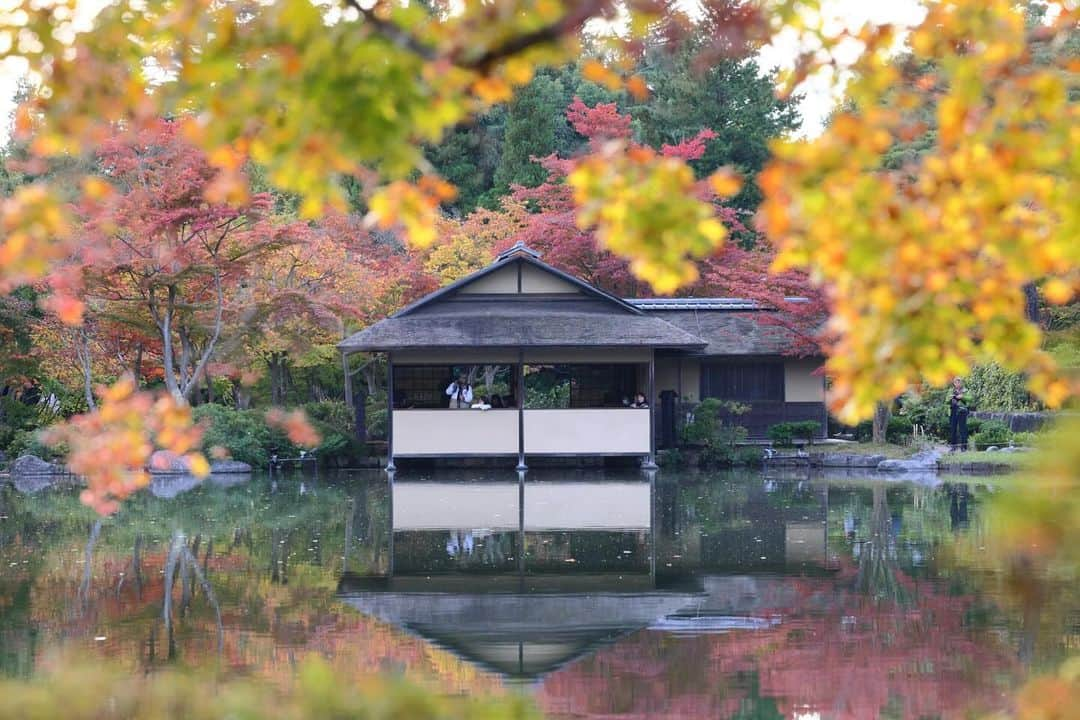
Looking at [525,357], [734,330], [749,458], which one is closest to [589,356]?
[525,357]

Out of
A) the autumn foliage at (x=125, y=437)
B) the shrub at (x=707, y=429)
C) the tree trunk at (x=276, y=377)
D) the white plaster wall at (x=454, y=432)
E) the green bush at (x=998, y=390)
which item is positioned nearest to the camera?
the autumn foliage at (x=125, y=437)

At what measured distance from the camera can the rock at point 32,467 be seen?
2267 centimetres

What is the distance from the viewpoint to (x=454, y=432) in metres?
22.0

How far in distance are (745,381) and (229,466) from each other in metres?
10.1

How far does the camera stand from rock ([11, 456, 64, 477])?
74.4 feet

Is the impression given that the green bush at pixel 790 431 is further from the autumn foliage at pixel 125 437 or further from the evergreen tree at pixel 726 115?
the autumn foliage at pixel 125 437

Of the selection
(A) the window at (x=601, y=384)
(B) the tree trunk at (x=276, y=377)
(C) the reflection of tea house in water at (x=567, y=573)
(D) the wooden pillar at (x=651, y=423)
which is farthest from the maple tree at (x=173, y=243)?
(C) the reflection of tea house in water at (x=567, y=573)

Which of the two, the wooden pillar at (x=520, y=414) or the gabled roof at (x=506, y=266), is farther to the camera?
the gabled roof at (x=506, y=266)

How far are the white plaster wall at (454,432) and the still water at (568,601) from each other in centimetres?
556

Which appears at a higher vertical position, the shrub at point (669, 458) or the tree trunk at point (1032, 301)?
the tree trunk at point (1032, 301)

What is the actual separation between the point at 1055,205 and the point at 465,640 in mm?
5681

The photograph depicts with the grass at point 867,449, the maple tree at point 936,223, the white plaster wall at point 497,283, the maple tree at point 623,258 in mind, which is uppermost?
the maple tree at point 623,258

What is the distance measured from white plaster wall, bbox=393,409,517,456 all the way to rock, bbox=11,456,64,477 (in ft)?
20.3

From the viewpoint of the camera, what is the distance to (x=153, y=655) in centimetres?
752
